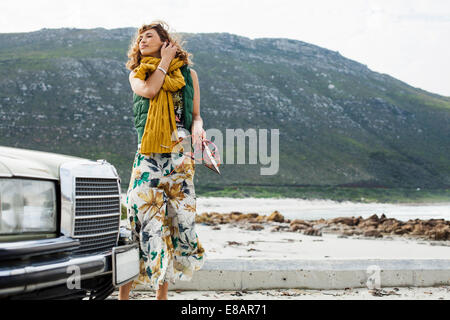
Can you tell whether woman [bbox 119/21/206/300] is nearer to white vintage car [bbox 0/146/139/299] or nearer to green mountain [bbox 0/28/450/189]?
white vintage car [bbox 0/146/139/299]

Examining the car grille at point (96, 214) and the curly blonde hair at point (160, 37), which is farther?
the curly blonde hair at point (160, 37)

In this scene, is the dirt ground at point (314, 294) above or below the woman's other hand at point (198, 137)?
below

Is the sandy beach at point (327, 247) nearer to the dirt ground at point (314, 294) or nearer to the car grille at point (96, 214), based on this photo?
the dirt ground at point (314, 294)

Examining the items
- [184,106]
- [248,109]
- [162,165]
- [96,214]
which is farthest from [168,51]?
[248,109]

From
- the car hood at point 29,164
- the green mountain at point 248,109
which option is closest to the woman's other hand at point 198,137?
the car hood at point 29,164

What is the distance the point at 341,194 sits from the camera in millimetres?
47219

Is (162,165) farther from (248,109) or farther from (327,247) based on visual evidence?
(248,109)

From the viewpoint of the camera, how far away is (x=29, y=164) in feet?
8.37

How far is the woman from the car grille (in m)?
0.22

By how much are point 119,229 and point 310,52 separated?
397ft

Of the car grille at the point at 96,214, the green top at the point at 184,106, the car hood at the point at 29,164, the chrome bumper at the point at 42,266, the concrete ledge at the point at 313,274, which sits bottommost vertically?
the concrete ledge at the point at 313,274

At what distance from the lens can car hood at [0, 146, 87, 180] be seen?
2.40 m

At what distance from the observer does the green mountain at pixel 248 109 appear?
5362 centimetres
